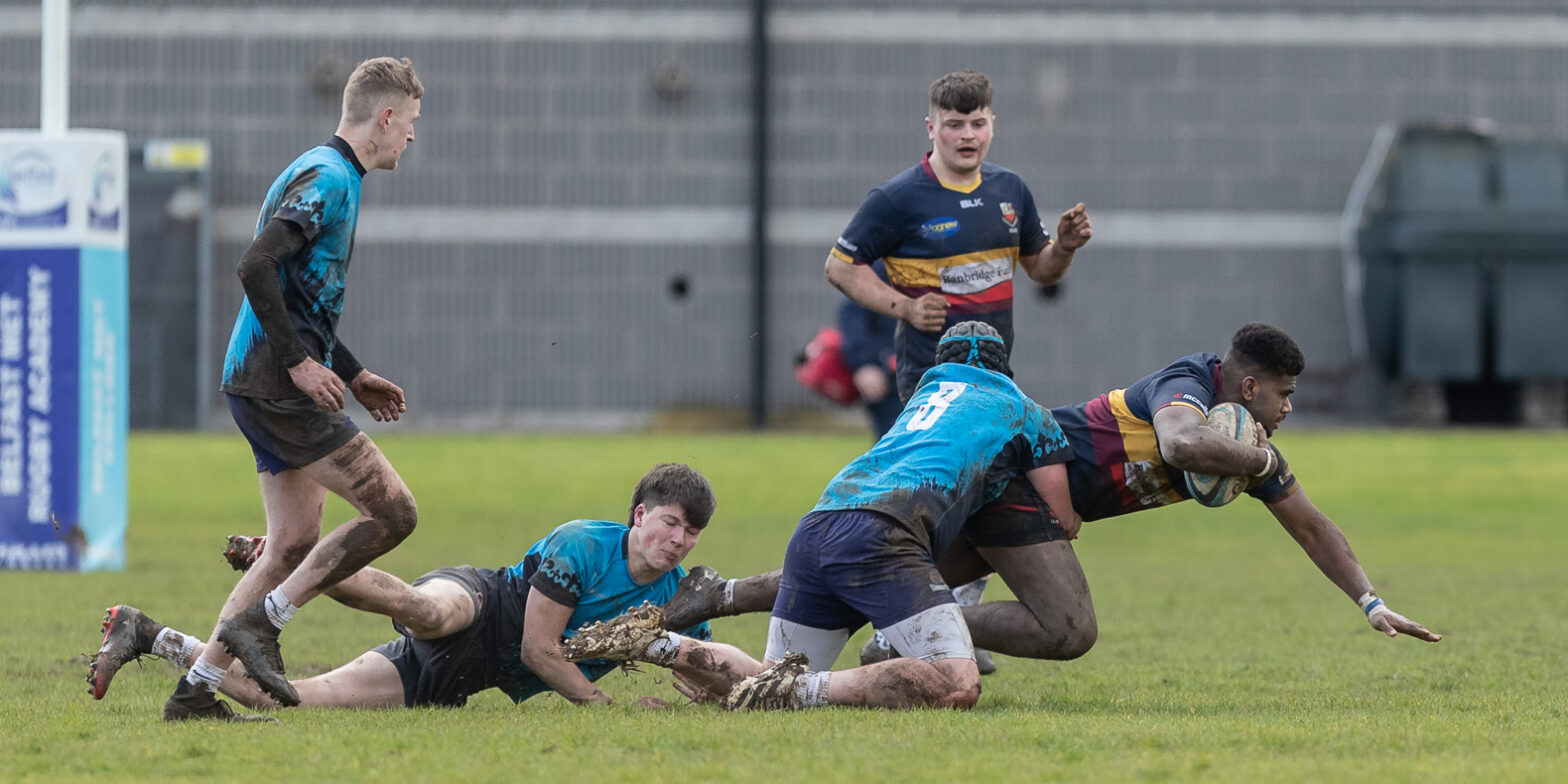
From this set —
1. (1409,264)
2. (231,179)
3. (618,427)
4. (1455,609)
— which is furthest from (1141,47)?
(1455,609)

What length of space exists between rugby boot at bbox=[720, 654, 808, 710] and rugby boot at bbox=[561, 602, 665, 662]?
0.33 meters

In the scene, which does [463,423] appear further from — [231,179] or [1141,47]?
[1141,47]

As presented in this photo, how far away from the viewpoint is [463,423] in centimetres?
2547

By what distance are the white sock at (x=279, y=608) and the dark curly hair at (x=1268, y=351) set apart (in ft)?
10.5

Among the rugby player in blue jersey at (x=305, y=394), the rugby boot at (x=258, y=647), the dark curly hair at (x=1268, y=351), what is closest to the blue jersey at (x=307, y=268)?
the rugby player in blue jersey at (x=305, y=394)

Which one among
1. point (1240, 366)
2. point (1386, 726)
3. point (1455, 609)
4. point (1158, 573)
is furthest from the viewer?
point (1158, 573)

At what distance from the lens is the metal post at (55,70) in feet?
36.6

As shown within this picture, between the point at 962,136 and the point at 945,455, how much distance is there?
1838 mm

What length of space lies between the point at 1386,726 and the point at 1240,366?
58.0 inches

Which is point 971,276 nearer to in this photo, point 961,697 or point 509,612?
point 961,697

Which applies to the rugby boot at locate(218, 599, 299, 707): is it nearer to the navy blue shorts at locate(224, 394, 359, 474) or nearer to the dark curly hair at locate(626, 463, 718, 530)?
the navy blue shorts at locate(224, 394, 359, 474)

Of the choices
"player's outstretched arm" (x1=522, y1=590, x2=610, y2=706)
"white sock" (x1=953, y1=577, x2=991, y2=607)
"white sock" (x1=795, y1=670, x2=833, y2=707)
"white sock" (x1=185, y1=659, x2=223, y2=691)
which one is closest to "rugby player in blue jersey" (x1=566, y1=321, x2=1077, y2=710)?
"white sock" (x1=795, y1=670, x2=833, y2=707)

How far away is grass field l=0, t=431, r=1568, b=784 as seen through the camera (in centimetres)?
470

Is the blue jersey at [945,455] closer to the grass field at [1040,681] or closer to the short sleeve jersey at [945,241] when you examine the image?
the grass field at [1040,681]
